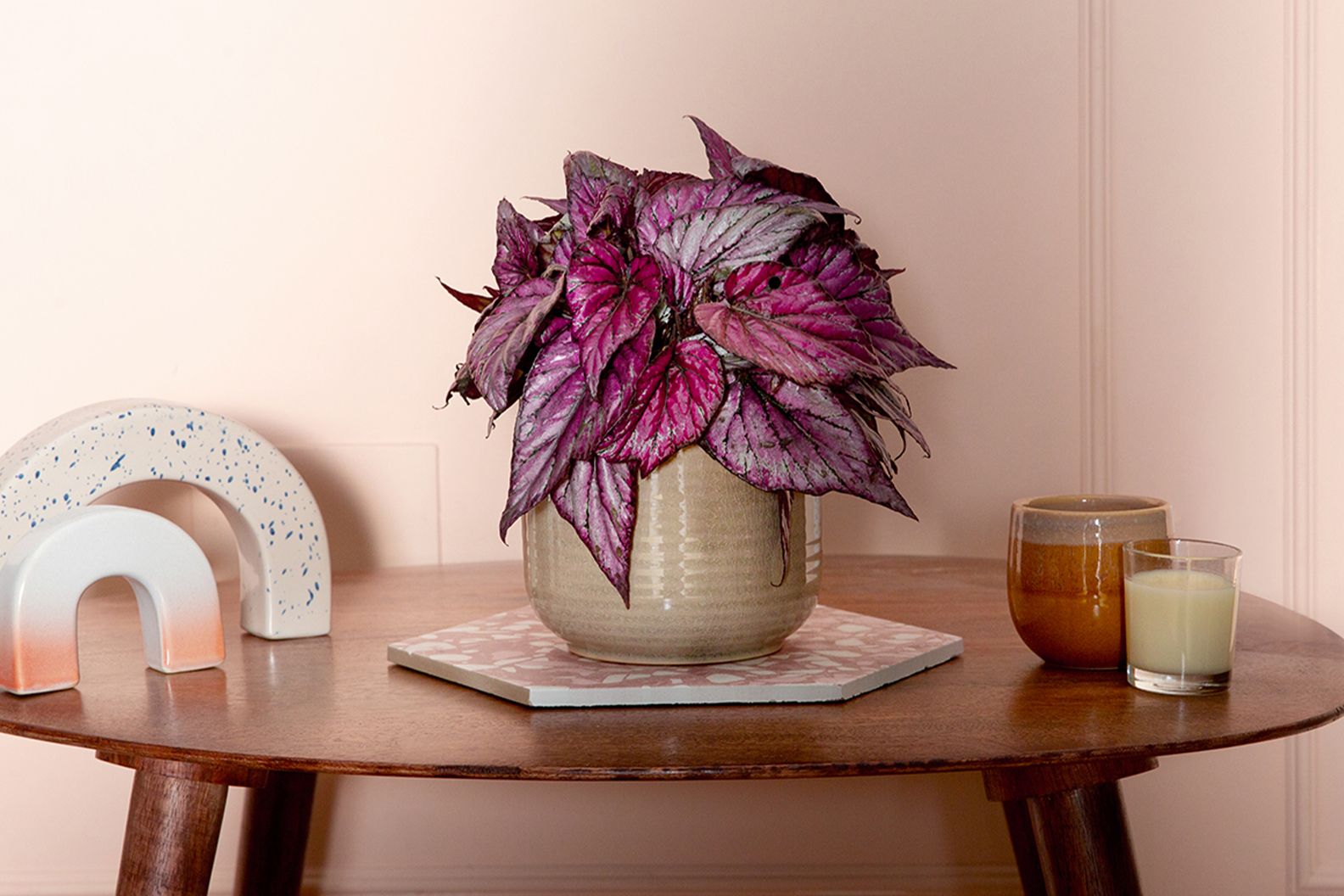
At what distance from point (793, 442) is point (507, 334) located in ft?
0.61

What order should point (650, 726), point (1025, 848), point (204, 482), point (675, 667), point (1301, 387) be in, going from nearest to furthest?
point (650, 726), point (675, 667), point (204, 482), point (1025, 848), point (1301, 387)

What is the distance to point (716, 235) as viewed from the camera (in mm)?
801

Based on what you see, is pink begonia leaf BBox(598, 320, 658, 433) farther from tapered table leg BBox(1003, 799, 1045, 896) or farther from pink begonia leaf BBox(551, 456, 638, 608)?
tapered table leg BBox(1003, 799, 1045, 896)

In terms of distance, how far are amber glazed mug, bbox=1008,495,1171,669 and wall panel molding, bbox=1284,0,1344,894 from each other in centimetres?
57

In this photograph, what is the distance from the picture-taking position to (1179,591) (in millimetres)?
780

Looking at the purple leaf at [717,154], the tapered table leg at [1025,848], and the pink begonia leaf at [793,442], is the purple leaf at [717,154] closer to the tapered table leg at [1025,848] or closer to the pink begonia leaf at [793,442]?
the pink begonia leaf at [793,442]

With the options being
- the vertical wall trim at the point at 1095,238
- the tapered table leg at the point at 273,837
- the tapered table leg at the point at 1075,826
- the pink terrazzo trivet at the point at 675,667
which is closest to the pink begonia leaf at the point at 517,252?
the pink terrazzo trivet at the point at 675,667

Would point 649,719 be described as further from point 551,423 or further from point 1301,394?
point 1301,394

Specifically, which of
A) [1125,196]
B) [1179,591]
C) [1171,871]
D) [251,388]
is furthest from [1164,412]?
[251,388]

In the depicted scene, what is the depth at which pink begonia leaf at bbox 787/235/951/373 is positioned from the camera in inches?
32.4

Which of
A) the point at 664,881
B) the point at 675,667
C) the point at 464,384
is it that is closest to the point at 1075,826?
the point at 675,667

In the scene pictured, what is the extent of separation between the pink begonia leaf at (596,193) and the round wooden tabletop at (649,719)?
291 mm

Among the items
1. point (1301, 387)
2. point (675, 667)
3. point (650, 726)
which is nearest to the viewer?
point (650, 726)

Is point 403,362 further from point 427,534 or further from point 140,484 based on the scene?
point 140,484
